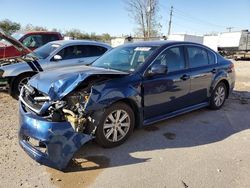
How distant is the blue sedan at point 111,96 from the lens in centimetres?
366

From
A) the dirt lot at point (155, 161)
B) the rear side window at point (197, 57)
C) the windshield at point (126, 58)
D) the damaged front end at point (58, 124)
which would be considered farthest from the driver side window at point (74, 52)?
the damaged front end at point (58, 124)

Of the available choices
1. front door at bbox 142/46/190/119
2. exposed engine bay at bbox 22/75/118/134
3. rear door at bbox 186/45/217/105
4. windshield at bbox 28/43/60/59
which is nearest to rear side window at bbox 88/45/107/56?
windshield at bbox 28/43/60/59

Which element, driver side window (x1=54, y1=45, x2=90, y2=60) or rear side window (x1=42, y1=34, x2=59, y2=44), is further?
rear side window (x1=42, y1=34, x2=59, y2=44)

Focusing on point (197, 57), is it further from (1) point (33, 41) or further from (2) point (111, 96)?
(1) point (33, 41)

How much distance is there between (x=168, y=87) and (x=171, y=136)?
88 cm

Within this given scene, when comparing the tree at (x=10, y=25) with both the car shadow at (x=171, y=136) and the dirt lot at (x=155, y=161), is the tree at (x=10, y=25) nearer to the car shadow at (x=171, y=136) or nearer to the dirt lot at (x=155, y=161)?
the dirt lot at (x=155, y=161)

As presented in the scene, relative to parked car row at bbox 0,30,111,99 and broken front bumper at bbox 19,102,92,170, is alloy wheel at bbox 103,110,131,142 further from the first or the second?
parked car row at bbox 0,30,111,99

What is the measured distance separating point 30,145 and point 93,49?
5.38 meters

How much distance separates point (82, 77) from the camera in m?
3.93

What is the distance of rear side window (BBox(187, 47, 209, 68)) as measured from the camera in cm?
576

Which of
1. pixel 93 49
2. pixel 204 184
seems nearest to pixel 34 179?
pixel 204 184

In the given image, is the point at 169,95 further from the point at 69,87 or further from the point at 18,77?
the point at 18,77

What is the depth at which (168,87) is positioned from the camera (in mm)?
5086

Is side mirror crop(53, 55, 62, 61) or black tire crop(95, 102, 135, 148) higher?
side mirror crop(53, 55, 62, 61)
